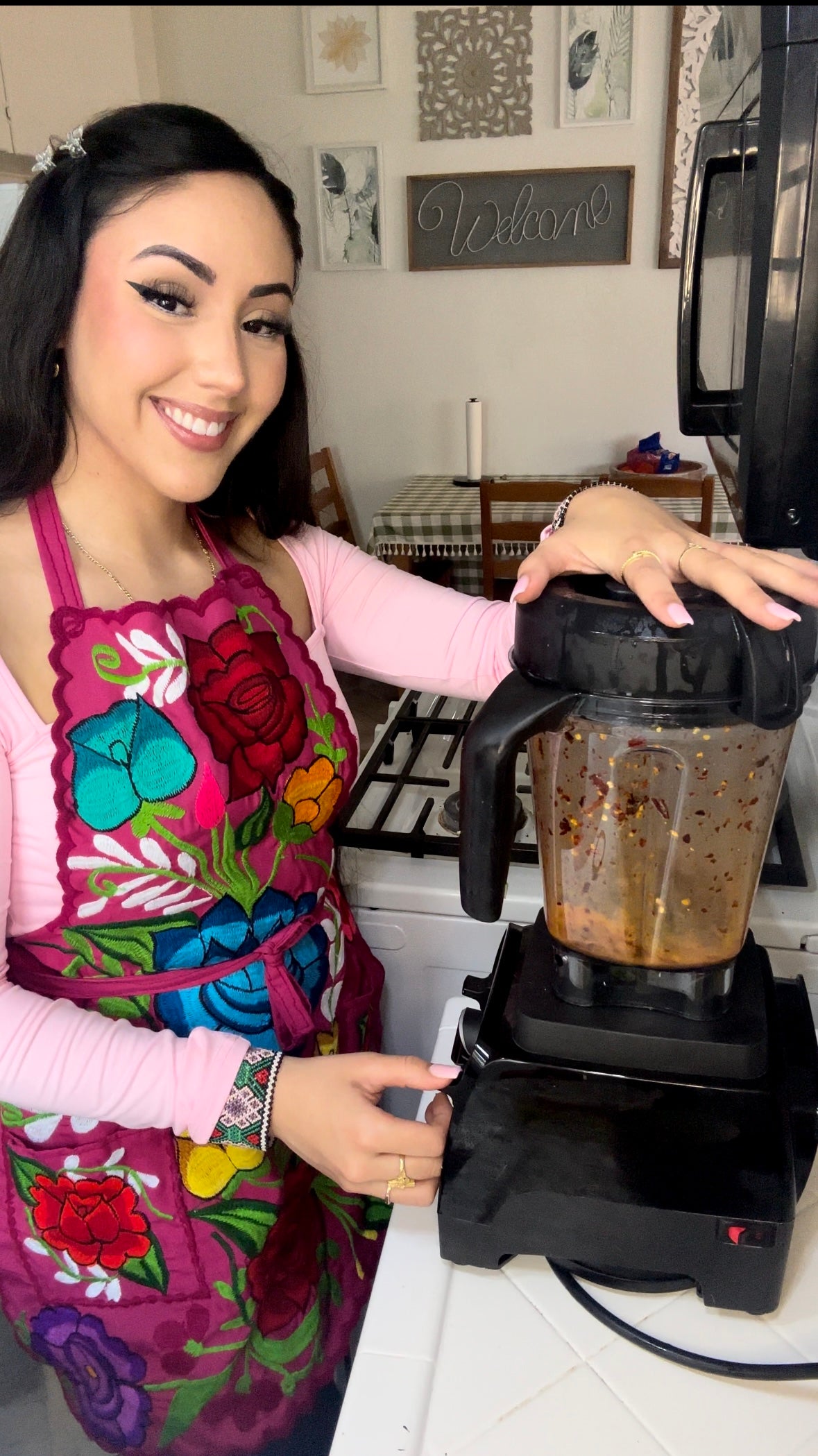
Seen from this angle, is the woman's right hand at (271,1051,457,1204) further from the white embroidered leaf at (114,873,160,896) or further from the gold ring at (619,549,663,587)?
the gold ring at (619,549,663,587)

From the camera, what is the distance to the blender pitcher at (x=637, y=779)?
0.49 m

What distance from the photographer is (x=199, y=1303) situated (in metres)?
0.78

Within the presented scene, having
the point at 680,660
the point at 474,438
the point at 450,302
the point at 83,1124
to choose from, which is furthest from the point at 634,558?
the point at 450,302

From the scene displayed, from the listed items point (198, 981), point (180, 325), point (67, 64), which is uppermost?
point (67, 64)

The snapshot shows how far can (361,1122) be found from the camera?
2.07 ft

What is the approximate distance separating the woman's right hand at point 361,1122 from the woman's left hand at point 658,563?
0.32 m

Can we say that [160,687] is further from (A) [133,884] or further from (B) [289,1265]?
(B) [289,1265]

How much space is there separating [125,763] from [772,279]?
532mm

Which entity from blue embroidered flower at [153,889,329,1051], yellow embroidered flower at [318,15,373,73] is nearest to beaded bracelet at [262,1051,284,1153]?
blue embroidered flower at [153,889,329,1051]

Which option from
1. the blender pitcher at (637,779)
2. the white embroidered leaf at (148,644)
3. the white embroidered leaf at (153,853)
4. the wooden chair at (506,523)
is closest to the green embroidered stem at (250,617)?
the white embroidered leaf at (148,644)

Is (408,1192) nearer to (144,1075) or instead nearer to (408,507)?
(144,1075)

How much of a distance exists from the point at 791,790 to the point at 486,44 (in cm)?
291

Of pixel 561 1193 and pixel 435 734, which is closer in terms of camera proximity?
pixel 561 1193

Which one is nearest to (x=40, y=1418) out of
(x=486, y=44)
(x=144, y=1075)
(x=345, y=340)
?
(x=144, y=1075)
